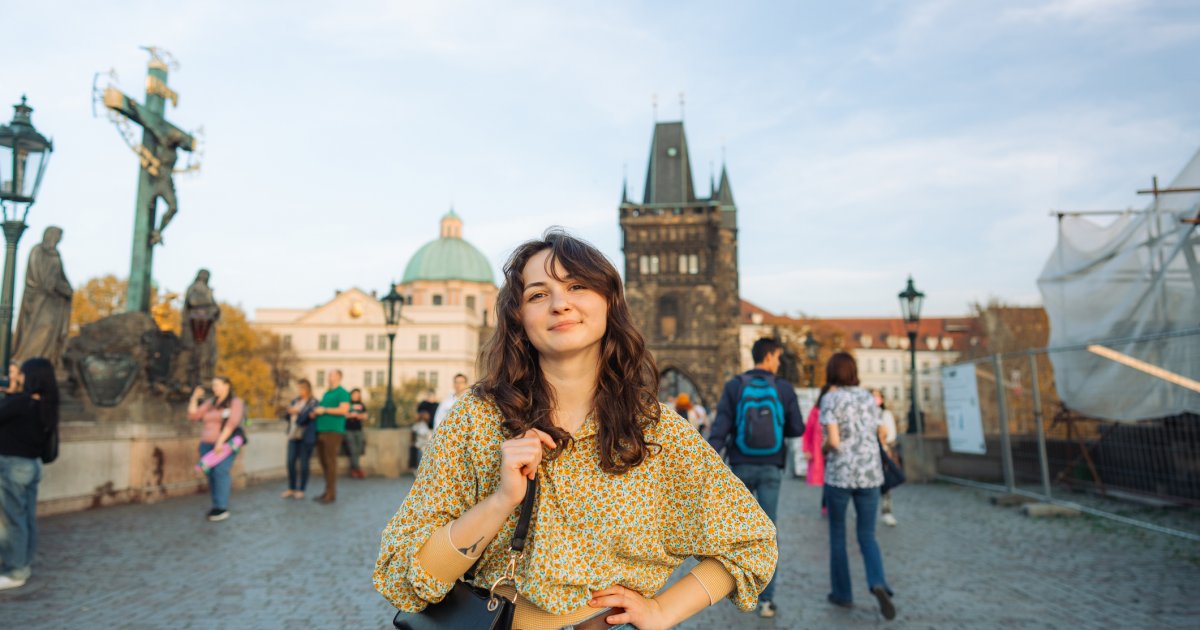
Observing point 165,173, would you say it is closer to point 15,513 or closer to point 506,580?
point 15,513

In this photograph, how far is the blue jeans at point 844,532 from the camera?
534 centimetres

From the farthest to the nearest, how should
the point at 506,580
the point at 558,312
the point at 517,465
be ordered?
the point at 558,312 → the point at 506,580 → the point at 517,465

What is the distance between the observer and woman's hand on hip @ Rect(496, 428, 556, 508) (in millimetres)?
1574

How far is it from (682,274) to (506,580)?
203ft

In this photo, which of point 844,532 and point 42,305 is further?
point 42,305

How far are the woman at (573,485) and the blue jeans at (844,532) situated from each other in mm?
3821

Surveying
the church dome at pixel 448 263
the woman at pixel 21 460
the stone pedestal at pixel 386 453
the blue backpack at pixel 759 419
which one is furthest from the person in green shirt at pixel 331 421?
the church dome at pixel 448 263

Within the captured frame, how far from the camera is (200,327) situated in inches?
543

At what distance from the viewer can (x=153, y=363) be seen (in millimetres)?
12594

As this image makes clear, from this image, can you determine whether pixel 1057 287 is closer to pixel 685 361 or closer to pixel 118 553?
pixel 118 553

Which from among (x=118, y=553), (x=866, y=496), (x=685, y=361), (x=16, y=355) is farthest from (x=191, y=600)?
(x=685, y=361)

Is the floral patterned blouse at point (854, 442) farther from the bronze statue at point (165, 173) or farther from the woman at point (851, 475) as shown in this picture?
the bronze statue at point (165, 173)

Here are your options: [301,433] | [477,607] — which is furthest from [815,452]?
[301,433]

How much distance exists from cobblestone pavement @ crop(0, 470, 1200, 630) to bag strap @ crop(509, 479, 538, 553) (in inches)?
147
